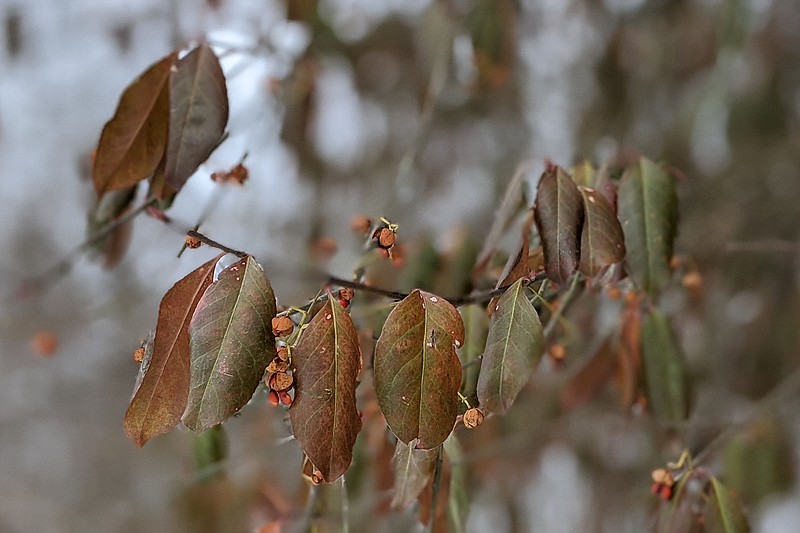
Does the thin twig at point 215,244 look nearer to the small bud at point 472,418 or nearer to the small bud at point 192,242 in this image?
the small bud at point 192,242

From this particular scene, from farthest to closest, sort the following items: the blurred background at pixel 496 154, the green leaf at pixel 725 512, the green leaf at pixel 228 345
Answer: the blurred background at pixel 496 154 < the green leaf at pixel 725 512 < the green leaf at pixel 228 345

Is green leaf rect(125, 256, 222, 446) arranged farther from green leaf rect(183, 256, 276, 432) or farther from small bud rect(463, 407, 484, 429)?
small bud rect(463, 407, 484, 429)

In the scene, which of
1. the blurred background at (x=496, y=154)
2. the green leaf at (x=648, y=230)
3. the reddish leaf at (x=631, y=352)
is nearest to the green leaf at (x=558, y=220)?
the green leaf at (x=648, y=230)

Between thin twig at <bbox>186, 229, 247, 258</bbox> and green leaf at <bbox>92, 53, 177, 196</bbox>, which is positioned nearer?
thin twig at <bbox>186, 229, 247, 258</bbox>

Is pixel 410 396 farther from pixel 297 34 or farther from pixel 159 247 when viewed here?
pixel 159 247

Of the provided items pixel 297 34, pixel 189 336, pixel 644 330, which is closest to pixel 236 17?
pixel 297 34

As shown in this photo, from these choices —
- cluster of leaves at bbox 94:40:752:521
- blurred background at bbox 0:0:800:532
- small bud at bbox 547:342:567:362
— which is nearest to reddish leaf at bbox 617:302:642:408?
small bud at bbox 547:342:567:362

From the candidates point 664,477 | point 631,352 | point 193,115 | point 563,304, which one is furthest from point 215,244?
point 631,352
